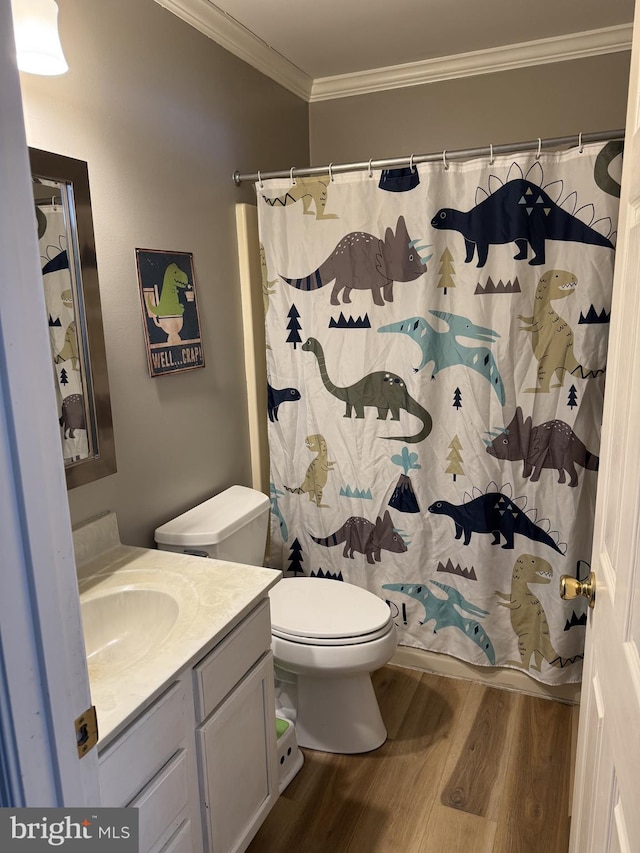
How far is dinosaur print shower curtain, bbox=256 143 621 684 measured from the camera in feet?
6.72

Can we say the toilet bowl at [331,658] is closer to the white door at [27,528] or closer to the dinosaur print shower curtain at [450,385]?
the dinosaur print shower curtain at [450,385]

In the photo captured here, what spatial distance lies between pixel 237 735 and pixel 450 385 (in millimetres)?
1342

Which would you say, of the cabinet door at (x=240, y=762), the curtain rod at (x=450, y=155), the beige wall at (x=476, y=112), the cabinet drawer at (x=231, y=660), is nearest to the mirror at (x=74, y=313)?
the cabinet drawer at (x=231, y=660)

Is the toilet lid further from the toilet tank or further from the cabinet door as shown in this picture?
the cabinet door

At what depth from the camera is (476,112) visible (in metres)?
2.53

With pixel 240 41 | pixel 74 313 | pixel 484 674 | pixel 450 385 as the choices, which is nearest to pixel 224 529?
pixel 74 313

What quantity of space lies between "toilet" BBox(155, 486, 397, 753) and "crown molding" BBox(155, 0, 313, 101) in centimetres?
156

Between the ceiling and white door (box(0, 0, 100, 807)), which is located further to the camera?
the ceiling

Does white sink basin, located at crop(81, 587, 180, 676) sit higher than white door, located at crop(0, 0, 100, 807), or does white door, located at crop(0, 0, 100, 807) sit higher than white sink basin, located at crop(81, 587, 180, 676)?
white door, located at crop(0, 0, 100, 807)

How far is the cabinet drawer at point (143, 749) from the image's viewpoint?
109cm

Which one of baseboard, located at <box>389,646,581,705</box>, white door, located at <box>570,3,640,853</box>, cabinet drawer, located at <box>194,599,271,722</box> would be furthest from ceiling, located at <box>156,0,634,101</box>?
baseboard, located at <box>389,646,581,705</box>

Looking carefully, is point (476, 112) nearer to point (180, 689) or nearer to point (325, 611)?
point (325, 611)

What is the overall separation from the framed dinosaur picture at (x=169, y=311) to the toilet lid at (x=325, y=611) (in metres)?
0.86

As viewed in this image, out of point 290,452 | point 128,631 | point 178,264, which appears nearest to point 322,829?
point 128,631
